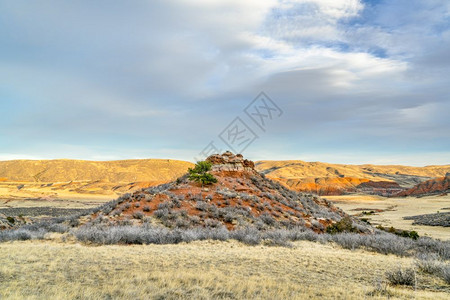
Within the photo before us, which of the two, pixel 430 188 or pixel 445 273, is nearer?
pixel 445 273

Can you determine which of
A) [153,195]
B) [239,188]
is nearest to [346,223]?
[239,188]

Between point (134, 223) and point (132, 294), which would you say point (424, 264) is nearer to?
point (132, 294)

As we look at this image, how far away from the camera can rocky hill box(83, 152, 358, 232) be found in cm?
1658

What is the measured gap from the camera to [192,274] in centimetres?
725

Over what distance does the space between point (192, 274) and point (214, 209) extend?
10604mm

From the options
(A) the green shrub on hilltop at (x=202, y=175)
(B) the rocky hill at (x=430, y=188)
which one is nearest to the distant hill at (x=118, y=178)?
(B) the rocky hill at (x=430, y=188)

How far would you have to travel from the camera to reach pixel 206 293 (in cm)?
600

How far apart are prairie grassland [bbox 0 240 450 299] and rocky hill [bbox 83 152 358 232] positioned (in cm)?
543

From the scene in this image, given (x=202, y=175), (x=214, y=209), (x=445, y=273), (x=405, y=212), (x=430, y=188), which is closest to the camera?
(x=445, y=273)

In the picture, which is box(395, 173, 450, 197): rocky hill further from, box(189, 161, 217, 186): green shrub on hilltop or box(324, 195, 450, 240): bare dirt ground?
box(189, 161, 217, 186): green shrub on hilltop

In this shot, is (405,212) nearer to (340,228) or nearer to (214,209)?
(340,228)

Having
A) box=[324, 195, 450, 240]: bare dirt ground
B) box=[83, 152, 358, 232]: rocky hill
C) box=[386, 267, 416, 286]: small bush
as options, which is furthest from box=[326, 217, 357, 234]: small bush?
box=[386, 267, 416, 286]: small bush

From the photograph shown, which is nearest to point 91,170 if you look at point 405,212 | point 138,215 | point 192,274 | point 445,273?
point 405,212

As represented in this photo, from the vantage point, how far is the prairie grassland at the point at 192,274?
19.7 ft
